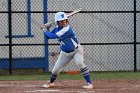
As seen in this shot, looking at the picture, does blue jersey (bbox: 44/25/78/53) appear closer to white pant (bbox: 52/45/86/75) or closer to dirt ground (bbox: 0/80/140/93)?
white pant (bbox: 52/45/86/75)

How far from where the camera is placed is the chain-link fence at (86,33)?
15.7 meters

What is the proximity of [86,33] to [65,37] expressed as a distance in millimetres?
4772

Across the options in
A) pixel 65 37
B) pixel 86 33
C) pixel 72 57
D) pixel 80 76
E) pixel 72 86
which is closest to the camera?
pixel 65 37

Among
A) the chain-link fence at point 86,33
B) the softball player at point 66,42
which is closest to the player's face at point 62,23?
the softball player at point 66,42

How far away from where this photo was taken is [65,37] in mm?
11414

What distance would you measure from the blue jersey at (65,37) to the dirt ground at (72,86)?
0.95m

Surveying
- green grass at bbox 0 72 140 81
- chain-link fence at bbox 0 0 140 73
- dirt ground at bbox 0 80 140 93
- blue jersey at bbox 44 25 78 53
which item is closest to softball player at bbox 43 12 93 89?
blue jersey at bbox 44 25 78 53

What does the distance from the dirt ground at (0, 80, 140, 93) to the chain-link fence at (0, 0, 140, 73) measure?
2.68 meters

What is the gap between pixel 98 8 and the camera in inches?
631

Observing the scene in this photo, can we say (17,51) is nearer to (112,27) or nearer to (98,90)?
(112,27)

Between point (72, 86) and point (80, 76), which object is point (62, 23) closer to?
point (72, 86)

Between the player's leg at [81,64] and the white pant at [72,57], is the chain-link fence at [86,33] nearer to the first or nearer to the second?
the white pant at [72,57]

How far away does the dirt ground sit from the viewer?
36.6 ft

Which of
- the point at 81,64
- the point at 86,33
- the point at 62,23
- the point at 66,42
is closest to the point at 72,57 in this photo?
the point at 81,64
